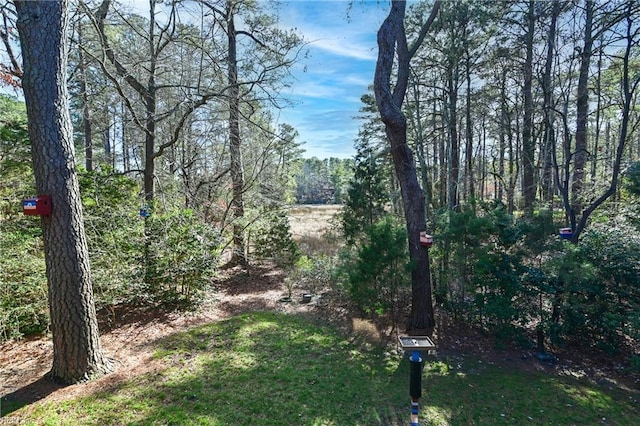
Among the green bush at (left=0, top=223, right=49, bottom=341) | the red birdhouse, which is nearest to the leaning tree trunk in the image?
the red birdhouse

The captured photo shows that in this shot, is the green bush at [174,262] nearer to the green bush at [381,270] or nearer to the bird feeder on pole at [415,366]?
the green bush at [381,270]

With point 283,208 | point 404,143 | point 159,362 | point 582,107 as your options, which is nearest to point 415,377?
point 159,362

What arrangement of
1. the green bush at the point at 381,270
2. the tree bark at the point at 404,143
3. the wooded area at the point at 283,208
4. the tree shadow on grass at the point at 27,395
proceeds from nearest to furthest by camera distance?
the tree shadow on grass at the point at 27,395 < the wooded area at the point at 283,208 < the tree bark at the point at 404,143 < the green bush at the point at 381,270

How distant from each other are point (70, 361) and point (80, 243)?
1.13 metres

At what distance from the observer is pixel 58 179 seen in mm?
2854

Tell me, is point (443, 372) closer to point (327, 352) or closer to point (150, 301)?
point (327, 352)

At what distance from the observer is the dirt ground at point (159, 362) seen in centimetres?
291

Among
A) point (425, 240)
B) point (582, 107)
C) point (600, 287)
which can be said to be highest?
point (582, 107)

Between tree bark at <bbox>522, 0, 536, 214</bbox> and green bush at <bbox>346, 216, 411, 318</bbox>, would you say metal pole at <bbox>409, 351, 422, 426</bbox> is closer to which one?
green bush at <bbox>346, 216, 411, 318</bbox>

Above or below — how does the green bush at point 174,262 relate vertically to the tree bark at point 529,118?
below

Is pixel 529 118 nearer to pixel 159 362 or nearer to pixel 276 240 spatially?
pixel 276 240

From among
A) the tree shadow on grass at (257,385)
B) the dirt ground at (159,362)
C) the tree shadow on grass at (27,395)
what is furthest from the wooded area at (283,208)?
the tree shadow on grass at (257,385)

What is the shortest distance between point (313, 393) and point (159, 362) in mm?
1800

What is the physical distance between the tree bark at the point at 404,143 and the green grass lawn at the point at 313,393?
3.14 ft
